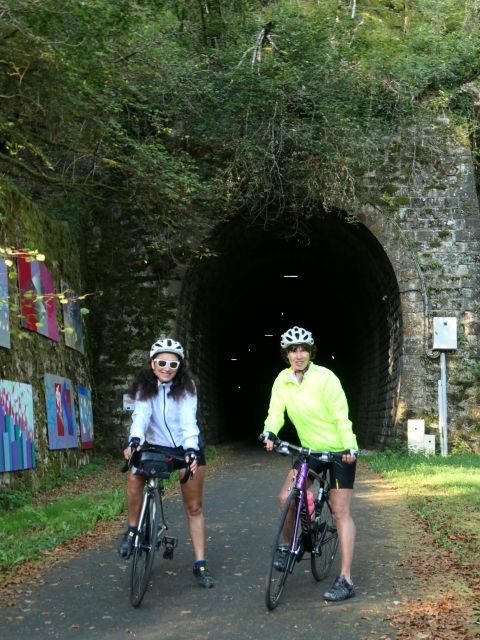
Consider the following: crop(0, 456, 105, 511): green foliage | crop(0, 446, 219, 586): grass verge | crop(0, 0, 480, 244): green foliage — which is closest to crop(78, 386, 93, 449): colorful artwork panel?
crop(0, 456, 105, 511): green foliage

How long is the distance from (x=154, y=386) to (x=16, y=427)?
17.0 ft

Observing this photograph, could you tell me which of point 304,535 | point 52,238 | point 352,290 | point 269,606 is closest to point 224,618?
point 269,606

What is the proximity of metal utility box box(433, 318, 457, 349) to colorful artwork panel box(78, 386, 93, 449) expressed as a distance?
6920 millimetres

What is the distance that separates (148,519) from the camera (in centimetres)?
533

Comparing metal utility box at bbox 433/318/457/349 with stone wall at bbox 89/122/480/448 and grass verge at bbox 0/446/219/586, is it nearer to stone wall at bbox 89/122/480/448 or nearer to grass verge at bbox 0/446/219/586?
stone wall at bbox 89/122/480/448

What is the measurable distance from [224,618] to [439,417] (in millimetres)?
11667

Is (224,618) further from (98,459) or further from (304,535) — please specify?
(98,459)

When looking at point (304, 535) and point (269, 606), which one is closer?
point (269, 606)

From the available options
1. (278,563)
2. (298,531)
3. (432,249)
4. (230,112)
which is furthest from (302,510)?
(432,249)

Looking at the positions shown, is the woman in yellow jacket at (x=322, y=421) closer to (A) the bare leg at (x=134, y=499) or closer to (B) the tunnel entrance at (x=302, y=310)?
(A) the bare leg at (x=134, y=499)

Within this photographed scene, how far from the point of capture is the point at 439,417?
15.8m

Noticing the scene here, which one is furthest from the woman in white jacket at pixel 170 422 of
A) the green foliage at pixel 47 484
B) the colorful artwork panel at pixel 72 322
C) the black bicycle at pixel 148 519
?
the colorful artwork panel at pixel 72 322

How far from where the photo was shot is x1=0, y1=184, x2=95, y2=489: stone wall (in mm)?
10578

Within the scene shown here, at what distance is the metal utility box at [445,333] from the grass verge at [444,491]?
7.21 ft
